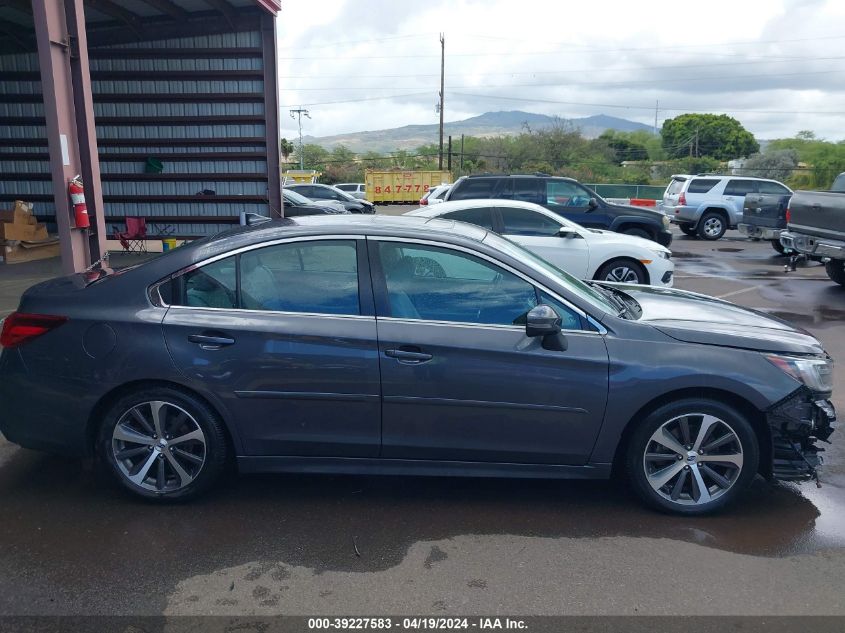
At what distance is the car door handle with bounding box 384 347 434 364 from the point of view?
4074mm

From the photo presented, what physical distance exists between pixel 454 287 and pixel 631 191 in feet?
116

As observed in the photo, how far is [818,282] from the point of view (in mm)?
13391

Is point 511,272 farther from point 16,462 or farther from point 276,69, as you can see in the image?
point 276,69

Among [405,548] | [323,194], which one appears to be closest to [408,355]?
[405,548]

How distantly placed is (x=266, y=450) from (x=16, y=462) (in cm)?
186

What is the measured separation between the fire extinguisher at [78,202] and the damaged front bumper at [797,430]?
7.56 m

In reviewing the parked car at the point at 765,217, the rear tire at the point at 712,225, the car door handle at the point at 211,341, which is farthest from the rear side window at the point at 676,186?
the car door handle at the point at 211,341

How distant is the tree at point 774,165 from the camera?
42.9 m

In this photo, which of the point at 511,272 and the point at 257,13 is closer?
the point at 511,272

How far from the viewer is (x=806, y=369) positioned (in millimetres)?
4219

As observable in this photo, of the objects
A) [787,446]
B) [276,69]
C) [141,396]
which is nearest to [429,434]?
[141,396]

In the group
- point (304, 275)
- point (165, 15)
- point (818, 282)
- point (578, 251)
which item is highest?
point (165, 15)

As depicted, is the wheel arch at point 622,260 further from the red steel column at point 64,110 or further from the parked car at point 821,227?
the red steel column at point 64,110

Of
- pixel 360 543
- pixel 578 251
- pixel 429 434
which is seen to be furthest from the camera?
pixel 578 251
